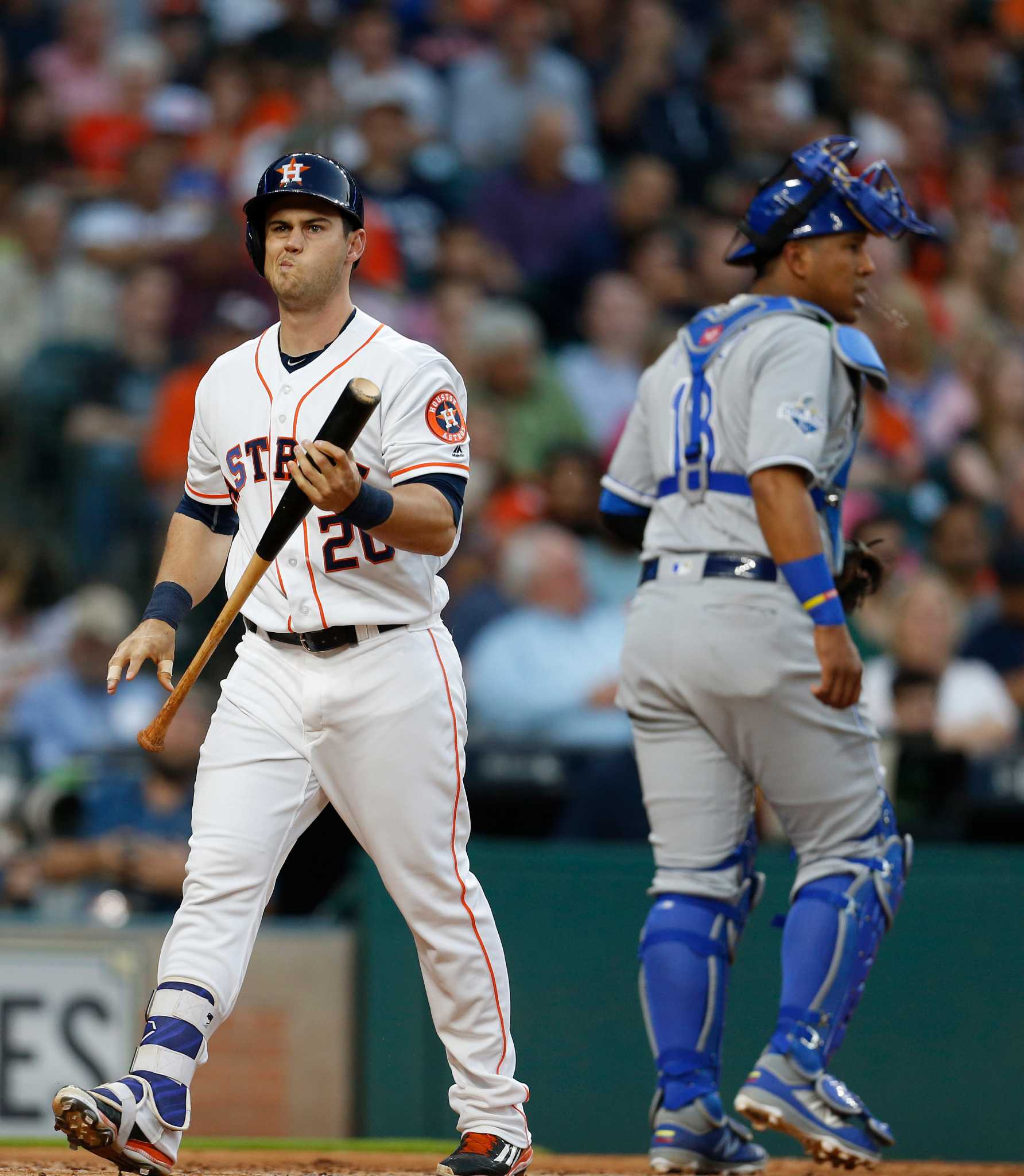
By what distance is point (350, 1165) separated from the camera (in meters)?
4.35

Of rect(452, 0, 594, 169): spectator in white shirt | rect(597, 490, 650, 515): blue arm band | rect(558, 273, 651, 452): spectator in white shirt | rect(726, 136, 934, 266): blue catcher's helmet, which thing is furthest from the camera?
rect(452, 0, 594, 169): spectator in white shirt

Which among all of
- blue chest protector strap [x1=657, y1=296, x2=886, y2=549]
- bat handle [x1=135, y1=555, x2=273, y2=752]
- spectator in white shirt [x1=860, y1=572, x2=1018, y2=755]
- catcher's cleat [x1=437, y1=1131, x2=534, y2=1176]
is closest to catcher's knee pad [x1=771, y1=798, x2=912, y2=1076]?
catcher's cleat [x1=437, y1=1131, x2=534, y2=1176]

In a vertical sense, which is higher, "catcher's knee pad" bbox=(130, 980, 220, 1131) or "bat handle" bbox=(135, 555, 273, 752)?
"bat handle" bbox=(135, 555, 273, 752)

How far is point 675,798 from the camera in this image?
407 cm

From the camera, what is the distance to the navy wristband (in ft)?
10.5

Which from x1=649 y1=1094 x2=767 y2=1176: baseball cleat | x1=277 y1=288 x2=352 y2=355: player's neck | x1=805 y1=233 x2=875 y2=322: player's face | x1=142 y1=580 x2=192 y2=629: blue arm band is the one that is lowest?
x1=649 y1=1094 x2=767 y2=1176: baseball cleat

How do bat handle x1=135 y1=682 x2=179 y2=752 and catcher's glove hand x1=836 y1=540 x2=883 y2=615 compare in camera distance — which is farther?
catcher's glove hand x1=836 y1=540 x2=883 y2=615

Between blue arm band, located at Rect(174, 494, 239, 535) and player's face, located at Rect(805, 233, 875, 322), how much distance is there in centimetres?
143

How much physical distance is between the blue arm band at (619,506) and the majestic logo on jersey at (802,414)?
57 cm

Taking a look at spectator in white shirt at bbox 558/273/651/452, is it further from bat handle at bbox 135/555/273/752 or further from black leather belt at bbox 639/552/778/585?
bat handle at bbox 135/555/273/752

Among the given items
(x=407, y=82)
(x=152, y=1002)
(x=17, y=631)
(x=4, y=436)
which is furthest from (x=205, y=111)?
(x=152, y=1002)

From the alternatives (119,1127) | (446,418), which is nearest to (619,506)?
(446,418)

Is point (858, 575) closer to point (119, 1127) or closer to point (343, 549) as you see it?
point (343, 549)

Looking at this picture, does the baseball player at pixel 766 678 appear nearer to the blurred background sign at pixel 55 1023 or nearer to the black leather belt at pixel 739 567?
the black leather belt at pixel 739 567
